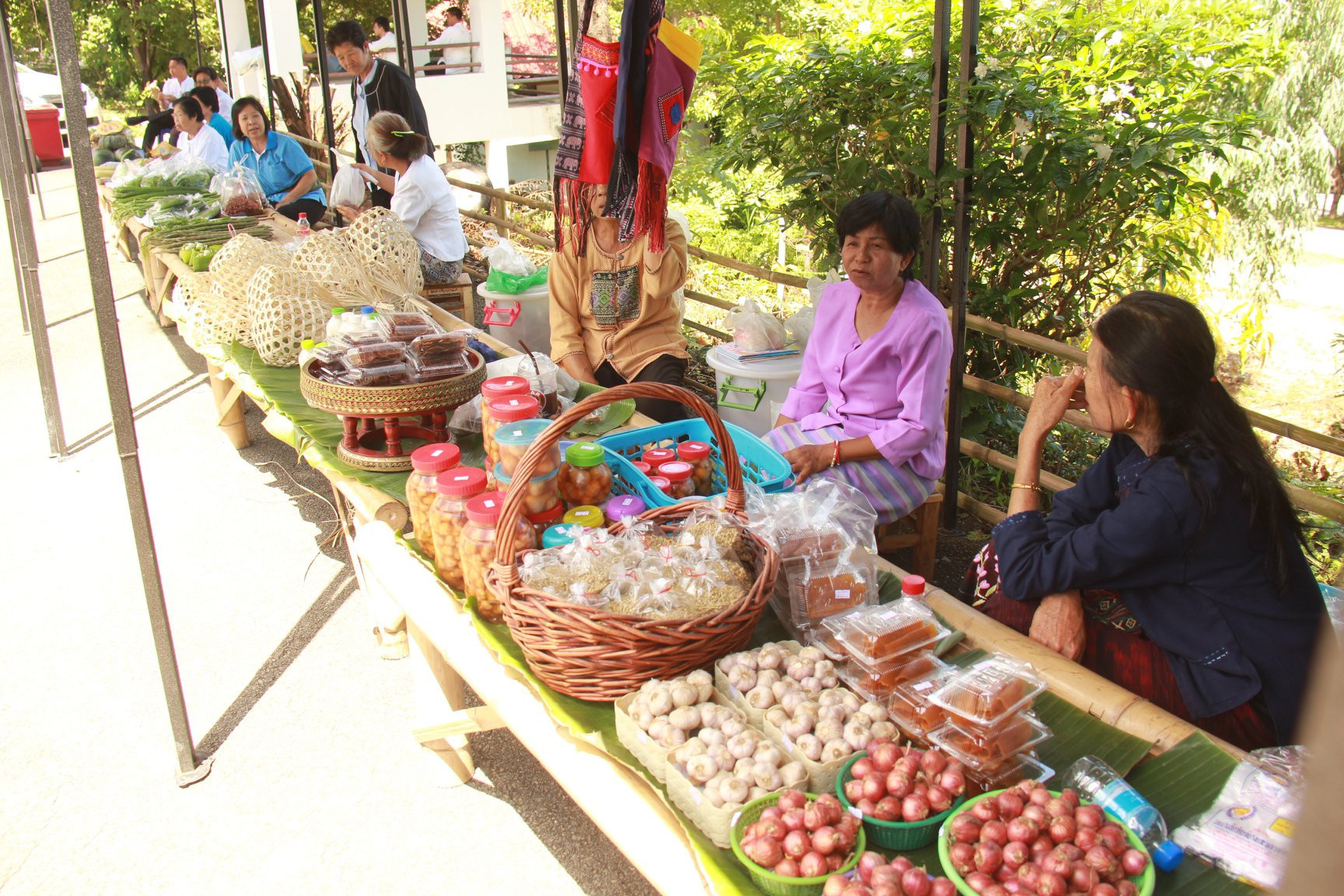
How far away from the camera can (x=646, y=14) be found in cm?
285

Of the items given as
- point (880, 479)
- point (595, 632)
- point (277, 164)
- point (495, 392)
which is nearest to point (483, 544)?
point (595, 632)

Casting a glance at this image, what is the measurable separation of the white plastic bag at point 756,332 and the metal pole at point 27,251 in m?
3.07

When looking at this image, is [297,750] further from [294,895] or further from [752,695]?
[752,695]

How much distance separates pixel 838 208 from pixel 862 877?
3.12 meters

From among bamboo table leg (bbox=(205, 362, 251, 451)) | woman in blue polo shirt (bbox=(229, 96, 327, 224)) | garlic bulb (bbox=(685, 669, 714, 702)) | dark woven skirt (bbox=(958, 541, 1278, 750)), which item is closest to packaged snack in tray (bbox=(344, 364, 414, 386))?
garlic bulb (bbox=(685, 669, 714, 702))

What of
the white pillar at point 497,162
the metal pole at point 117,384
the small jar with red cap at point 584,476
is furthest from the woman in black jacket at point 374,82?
the white pillar at point 497,162

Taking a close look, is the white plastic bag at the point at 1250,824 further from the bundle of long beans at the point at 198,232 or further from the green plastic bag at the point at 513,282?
the bundle of long beans at the point at 198,232

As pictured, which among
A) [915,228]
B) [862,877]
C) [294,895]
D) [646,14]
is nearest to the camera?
[862,877]

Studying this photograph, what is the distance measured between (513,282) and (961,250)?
6.79 ft

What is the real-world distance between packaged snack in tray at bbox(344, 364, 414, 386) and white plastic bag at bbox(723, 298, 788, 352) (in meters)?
1.34

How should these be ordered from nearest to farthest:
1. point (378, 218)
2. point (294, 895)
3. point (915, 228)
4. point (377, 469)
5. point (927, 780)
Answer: point (927, 780)
point (294, 895)
point (377, 469)
point (915, 228)
point (378, 218)

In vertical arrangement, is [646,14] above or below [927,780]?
above

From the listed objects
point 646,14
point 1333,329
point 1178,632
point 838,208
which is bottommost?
point 1333,329

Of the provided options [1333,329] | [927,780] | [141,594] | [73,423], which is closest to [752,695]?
[927,780]
